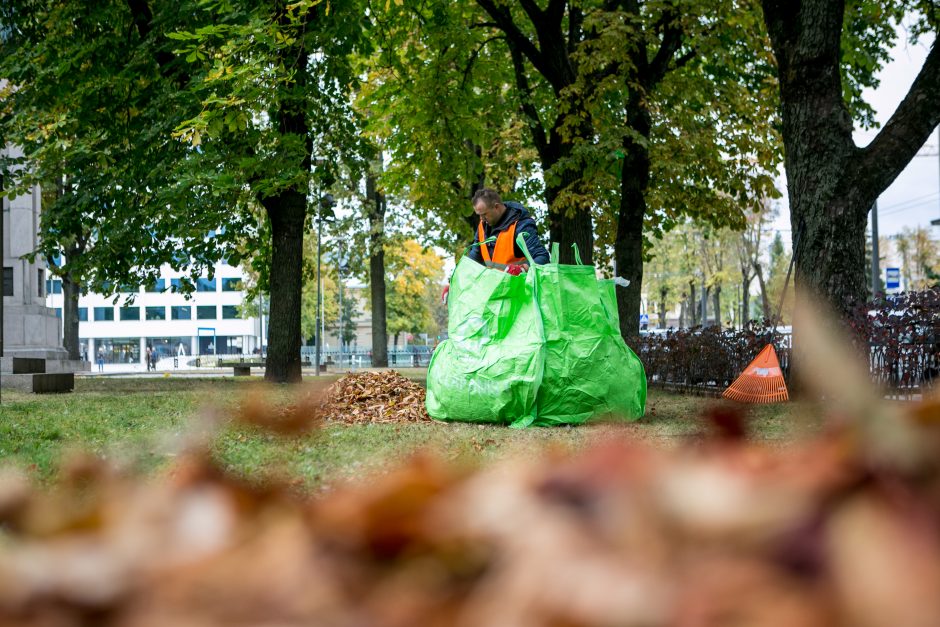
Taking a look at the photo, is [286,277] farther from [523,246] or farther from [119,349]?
Answer: [119,349]

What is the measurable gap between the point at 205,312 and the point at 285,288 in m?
85.6

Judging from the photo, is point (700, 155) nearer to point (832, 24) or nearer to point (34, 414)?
point (832, 24)

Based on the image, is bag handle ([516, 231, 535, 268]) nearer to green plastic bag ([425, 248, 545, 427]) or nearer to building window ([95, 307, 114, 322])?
green plastic bag ([425, 248, 545, 427])

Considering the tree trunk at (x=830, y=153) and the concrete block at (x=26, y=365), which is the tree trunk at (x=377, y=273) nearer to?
the concrete block at (x=26, y=365)

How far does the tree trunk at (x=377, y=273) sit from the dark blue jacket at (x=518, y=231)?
23.2 metres

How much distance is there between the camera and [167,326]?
313 feet

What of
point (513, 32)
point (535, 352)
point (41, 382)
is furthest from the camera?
point (513, 32)

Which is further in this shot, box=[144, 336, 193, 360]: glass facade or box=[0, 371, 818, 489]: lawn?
box=[144, 336, 193, 360]: glass facade

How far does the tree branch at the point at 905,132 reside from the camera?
380 inches

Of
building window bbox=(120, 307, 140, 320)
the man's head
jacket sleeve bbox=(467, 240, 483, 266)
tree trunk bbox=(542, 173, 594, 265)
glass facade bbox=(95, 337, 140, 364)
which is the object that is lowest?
glass facade bbox=(95, 337, 140, 364)

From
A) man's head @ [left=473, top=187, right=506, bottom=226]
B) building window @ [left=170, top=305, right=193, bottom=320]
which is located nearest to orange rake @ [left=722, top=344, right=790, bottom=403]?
man's head @ [left=473, top=187, right=506, bottom=226]

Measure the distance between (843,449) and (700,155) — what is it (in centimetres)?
1824

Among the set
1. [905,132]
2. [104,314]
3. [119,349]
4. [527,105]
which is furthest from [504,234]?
[104,314]

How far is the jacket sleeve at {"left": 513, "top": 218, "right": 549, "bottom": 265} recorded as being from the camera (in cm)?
840
